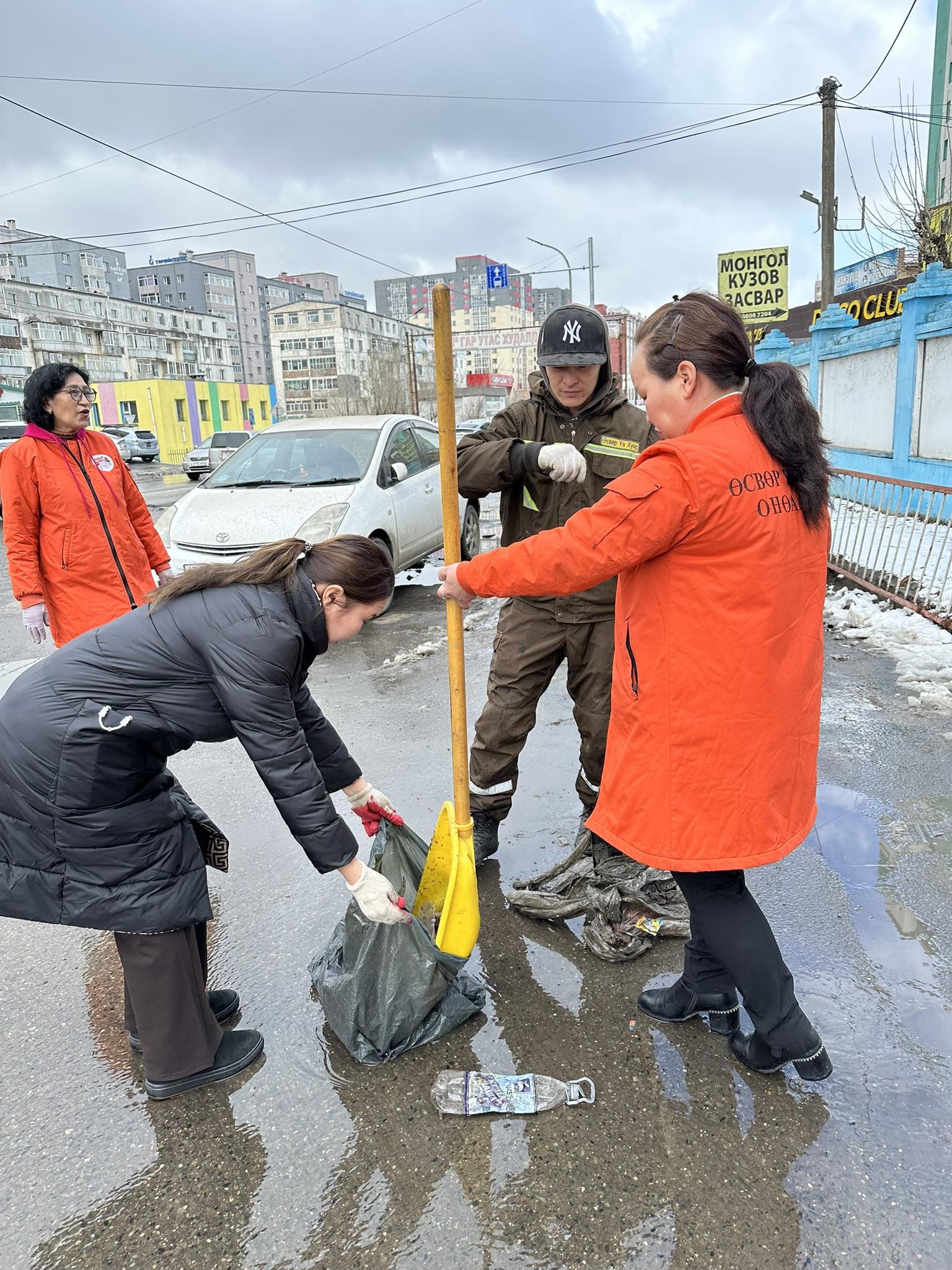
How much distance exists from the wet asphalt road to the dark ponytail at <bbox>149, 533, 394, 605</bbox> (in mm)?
1273

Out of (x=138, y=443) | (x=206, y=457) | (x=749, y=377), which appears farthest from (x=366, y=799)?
(x=138, y=443)

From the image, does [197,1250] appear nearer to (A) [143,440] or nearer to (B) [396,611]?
(B) [396,611]

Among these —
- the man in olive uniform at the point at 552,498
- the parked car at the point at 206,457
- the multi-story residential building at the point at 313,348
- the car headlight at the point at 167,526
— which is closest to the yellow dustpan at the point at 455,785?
the man in olive uniform at the point at 552,498

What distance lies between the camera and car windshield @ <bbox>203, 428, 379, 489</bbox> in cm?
719

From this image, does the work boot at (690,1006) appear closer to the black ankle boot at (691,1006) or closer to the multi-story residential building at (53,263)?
the black ankle boot at (691,1006)

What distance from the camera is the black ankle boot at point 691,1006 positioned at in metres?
2.26

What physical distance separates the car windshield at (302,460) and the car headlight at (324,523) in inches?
19.3

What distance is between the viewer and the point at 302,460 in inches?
290

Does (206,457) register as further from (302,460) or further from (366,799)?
(366,799)

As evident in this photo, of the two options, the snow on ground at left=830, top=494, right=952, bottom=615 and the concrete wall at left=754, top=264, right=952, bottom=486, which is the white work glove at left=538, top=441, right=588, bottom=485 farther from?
the concrete wall at left=754, top=264, right=952, bottom=486

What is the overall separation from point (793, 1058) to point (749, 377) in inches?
Answer: 63.8

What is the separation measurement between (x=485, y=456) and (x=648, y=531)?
1.17m

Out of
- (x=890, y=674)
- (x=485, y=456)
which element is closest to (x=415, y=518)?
(x=890, y=674)

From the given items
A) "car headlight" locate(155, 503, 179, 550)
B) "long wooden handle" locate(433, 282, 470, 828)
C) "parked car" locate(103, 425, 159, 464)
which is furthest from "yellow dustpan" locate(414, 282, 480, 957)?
"parked car" locate(103, 425, 159, 464)
